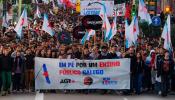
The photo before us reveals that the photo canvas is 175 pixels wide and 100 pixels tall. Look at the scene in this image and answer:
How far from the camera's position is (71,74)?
77.3ft

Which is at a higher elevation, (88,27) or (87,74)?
(88,27)

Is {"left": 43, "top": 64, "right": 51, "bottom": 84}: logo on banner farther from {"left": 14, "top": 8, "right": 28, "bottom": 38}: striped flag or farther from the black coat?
{"left": 14, "top": 8, "right": 28, "bottom": 38}: striped flag

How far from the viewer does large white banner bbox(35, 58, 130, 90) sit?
23.4 m

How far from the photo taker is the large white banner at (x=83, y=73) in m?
23.4

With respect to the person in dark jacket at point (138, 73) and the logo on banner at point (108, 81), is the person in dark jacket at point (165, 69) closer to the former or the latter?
the person in dark jacket at point (138, 73)

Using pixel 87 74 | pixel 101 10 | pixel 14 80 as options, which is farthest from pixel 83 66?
pixel 101 10

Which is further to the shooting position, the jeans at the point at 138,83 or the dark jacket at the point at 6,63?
the jeans at the point at 138,83

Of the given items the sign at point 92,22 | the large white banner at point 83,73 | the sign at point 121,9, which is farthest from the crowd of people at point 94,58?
the sign at point 121,9

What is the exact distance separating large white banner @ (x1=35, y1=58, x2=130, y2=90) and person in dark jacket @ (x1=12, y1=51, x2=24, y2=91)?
1.73ft

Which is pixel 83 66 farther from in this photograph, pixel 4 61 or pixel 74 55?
pixel 4 61

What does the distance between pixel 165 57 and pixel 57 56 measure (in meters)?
3.62

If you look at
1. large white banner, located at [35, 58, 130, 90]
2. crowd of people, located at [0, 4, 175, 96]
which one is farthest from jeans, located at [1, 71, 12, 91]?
large white banner, located at [35, 58, 130, 90]

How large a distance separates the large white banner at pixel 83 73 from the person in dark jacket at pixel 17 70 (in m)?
0.53

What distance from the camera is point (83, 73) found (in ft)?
77.3
